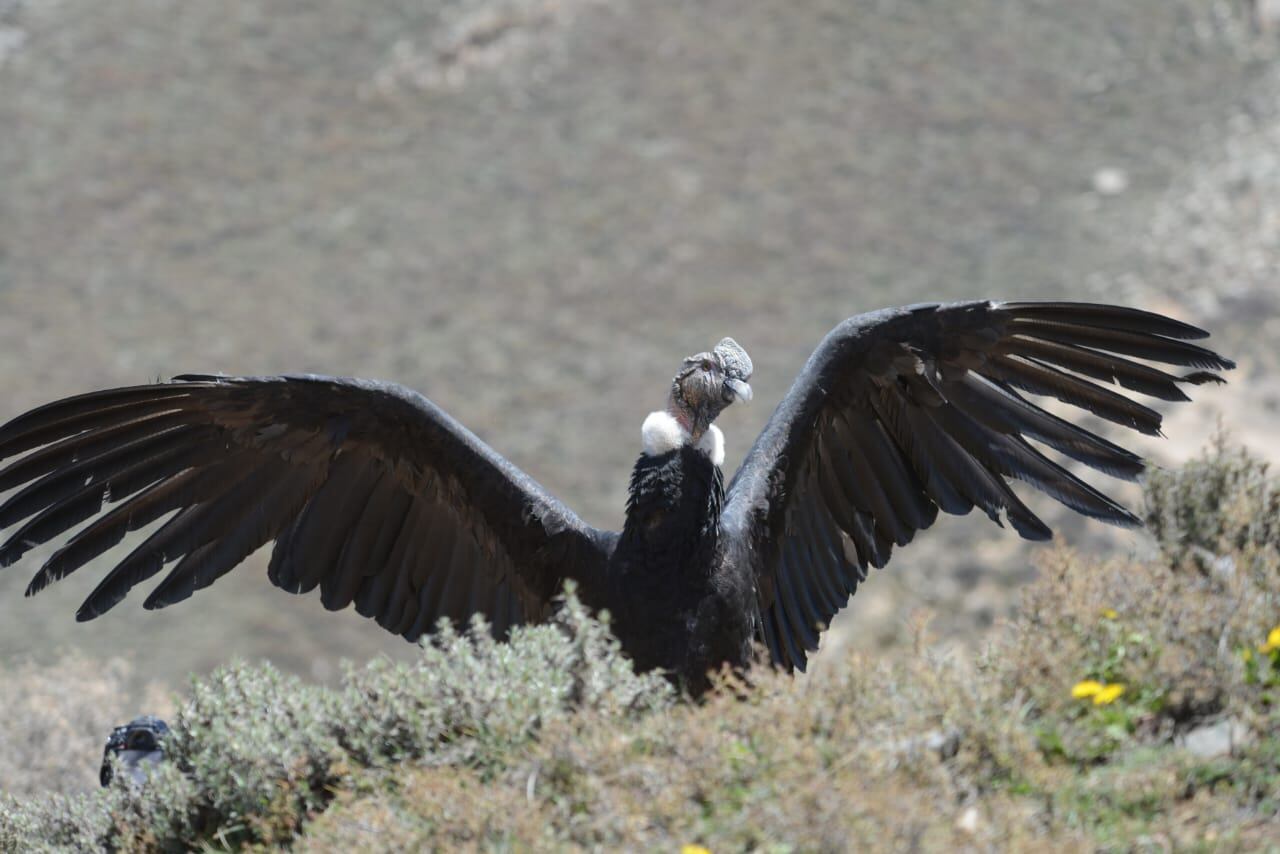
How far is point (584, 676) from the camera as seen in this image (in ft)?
15.0

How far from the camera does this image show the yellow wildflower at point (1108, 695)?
4.33 metres

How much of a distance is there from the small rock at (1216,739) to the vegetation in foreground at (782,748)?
1 centimetres

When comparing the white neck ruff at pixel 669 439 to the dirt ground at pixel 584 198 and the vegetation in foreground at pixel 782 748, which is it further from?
the dirt ground at pixel 584 198

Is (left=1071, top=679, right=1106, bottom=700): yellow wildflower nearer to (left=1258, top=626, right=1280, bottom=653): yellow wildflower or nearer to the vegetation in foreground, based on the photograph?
the vegetation in foreground

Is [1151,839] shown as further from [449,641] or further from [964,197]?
[964,197]

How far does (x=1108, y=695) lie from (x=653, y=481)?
183 centimetres

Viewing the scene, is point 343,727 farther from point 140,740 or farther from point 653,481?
point 140,740

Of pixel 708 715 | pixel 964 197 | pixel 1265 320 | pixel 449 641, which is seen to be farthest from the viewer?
pixel 964 197

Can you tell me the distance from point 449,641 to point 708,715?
1.05 meters

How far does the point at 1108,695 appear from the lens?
4.33 meters

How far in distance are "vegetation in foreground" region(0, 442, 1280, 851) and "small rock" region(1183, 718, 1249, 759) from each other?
0.01m

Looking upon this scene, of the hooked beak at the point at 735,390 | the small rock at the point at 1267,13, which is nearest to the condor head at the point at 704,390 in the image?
the hooked beak at the point at 735,390

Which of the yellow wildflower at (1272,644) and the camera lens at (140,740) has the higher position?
the camera lens at (140,740)

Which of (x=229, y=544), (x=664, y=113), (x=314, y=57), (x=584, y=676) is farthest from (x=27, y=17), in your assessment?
(x=584, y=676)
